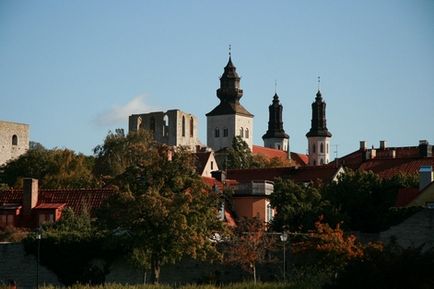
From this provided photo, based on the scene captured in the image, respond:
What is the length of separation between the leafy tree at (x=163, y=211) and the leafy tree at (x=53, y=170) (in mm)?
28542

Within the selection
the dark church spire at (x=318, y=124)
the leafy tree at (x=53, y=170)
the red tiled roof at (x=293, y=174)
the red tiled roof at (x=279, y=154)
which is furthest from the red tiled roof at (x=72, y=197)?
the dark church spire at (x=318, y=124)

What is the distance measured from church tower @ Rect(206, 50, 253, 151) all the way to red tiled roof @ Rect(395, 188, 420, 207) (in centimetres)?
10077

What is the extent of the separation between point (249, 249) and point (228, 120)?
11537 cm

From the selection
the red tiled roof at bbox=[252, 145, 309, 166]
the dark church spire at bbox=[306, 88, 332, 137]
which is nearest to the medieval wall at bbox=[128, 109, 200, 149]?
the red tiled roof at bbox=[252, 145, 309, 166]

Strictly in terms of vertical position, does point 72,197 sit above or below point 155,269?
above

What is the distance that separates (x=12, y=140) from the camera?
101812 mm

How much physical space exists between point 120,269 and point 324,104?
404ft

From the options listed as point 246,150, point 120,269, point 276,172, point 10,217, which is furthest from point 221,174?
point 246,150

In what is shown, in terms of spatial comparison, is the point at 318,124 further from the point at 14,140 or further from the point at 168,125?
the point at 14,140

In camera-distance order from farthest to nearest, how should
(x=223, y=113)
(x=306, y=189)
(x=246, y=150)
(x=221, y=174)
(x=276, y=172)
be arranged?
1. (x=223, y=113)
2. (x=246, y=150)
3. (x=276, y=172)
4. (x=221, y=174)
5. (x=306, y=189)

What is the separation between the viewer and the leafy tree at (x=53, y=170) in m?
76.6

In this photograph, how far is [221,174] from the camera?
6781cm

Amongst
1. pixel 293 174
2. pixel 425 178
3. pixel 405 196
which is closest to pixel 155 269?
pixel 405 196

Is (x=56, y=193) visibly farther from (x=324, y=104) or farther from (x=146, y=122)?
(x=324, y=104)
